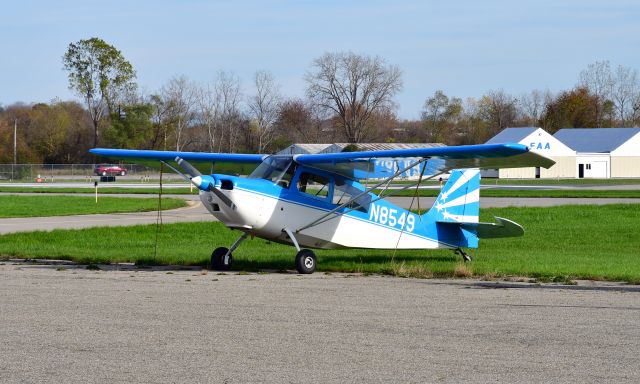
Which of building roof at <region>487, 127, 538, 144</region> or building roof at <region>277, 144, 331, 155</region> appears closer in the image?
building roof at <region>277, 144, 331, 155</region>

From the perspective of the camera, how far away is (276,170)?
57.9ft

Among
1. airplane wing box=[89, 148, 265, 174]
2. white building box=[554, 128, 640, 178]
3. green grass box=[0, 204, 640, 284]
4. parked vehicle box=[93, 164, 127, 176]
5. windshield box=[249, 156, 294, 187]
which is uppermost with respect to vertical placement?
white building box=[554, 128, 640, 178]

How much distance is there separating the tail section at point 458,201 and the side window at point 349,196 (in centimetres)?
170

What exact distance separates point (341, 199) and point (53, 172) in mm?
76792

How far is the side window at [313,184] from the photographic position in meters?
17.9

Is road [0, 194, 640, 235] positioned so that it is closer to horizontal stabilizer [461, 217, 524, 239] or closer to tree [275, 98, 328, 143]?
horizontal stabilizer [461, 217, 524, 239]

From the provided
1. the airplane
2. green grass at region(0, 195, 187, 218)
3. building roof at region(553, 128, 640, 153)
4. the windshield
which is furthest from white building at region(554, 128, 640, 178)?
the windshield

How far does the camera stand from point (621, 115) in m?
145

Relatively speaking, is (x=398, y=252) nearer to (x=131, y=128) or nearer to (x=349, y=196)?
(x=349, y=196)

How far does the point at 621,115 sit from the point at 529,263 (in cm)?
13384

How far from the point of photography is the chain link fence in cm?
8700

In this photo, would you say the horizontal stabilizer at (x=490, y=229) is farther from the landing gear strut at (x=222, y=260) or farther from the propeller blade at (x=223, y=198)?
the propeller blade at (x=223, y=198)

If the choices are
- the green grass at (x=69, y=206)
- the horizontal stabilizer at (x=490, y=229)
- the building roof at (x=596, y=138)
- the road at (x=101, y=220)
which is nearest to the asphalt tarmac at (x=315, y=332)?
the horizontal stabilizer at (x=490, y=229)

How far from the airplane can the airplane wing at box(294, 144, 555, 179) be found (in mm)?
18
